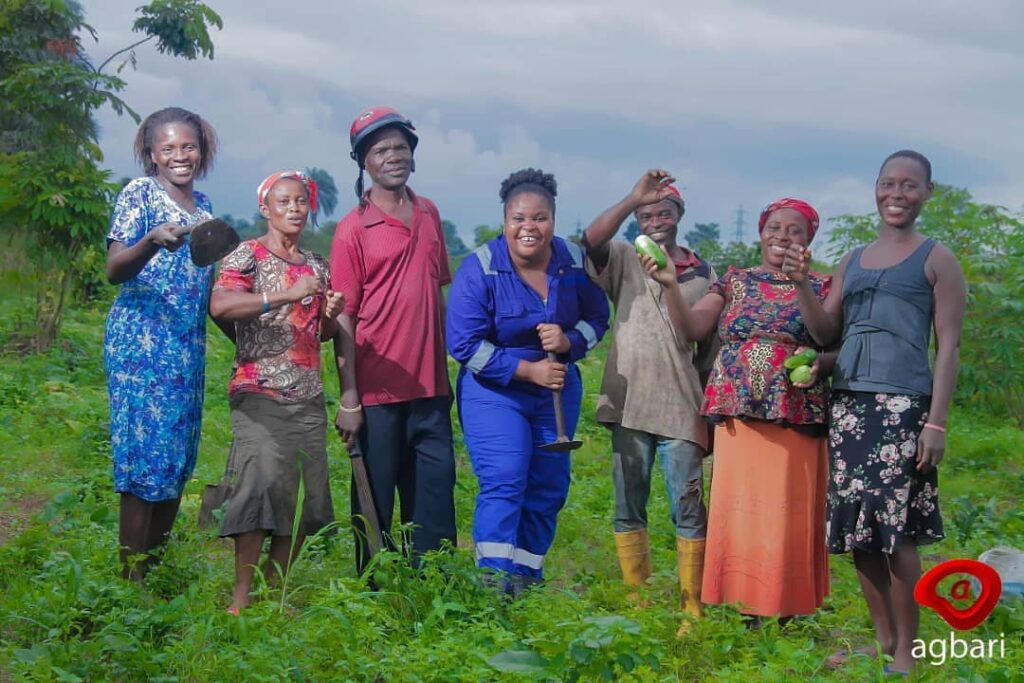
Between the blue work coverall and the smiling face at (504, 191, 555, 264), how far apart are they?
11cm

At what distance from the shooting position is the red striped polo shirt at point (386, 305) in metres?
5.18

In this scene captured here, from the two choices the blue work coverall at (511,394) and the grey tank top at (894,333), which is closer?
the grey tank top at (894,333)

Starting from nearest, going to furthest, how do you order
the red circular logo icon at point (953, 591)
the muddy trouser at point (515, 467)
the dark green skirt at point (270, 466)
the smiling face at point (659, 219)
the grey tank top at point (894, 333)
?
1. the red circular logo icon at point (953, 591)
2. the grey tank top at point (894, 333)
3. the dark green skirt at point (270, 466)
4. the muddy trouser at point (515, 467)
5. the smiling face at point (659, 219)

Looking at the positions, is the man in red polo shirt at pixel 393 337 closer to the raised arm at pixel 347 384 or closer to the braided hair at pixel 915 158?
the raised arm at pixel 347 384

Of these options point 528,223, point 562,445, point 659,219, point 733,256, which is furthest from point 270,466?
point 733,256

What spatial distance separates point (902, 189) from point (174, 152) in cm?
297

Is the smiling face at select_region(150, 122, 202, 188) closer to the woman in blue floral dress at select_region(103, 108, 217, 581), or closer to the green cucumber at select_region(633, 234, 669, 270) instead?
the woman in blue floral dress at select_region(103, 108, 217, 581)

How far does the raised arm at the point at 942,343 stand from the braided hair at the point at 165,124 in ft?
10.0

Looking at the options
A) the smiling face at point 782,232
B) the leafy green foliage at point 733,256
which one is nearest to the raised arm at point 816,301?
the smiling face at point 782,232

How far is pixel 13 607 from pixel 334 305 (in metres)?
1.75

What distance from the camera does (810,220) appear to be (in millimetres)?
5012

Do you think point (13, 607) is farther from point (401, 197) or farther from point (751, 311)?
point (751, 311)

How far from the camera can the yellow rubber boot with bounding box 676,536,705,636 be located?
5236 millimetres

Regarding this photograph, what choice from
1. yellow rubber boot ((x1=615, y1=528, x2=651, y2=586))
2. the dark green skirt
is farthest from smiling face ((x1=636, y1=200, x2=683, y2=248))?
the dark green skirt
